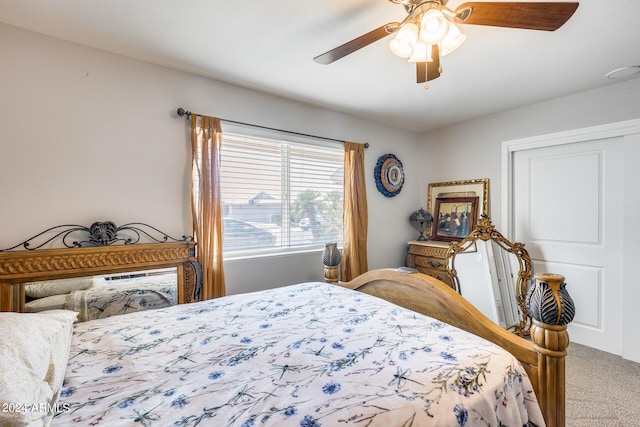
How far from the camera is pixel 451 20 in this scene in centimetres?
125

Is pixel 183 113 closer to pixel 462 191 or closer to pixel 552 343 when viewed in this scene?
pixel 552 343

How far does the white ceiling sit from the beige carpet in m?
2.35

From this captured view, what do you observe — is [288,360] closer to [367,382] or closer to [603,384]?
[367,382]

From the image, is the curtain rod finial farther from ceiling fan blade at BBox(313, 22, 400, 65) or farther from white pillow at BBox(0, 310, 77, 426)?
white pillow at BBox(0, 310, 77, 426)

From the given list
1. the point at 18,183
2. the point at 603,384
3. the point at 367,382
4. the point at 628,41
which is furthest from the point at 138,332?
the point at 628,41

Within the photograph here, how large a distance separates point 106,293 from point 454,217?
11.4 ft

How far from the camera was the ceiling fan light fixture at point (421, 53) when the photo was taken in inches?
54.7

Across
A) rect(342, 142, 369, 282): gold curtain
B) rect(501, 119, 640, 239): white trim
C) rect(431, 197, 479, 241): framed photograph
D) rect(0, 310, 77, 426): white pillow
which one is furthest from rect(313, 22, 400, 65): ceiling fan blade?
rect(431, 197, 479, 241): framed photograph

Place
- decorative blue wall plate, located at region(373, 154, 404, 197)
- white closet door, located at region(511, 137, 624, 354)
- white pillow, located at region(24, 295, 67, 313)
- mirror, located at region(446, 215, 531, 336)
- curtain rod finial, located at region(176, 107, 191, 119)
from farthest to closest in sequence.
A: decorative blue wall plate, located at region(373, 154, 404, 197) < mirror, located at region(446, 215, 531, 336) < white closet door, located at region(511, 137, 624, 354) < curtain rod finial, located at region(176, 107, 191, 119) < white pillow, located at region(24, 295, 67, 313)

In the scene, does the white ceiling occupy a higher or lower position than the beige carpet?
higher

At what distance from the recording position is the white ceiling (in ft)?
4.91

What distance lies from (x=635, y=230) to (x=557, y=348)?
2.19m

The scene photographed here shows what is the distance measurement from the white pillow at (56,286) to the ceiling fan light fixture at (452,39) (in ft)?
8.21

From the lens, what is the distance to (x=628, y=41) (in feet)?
5.80
